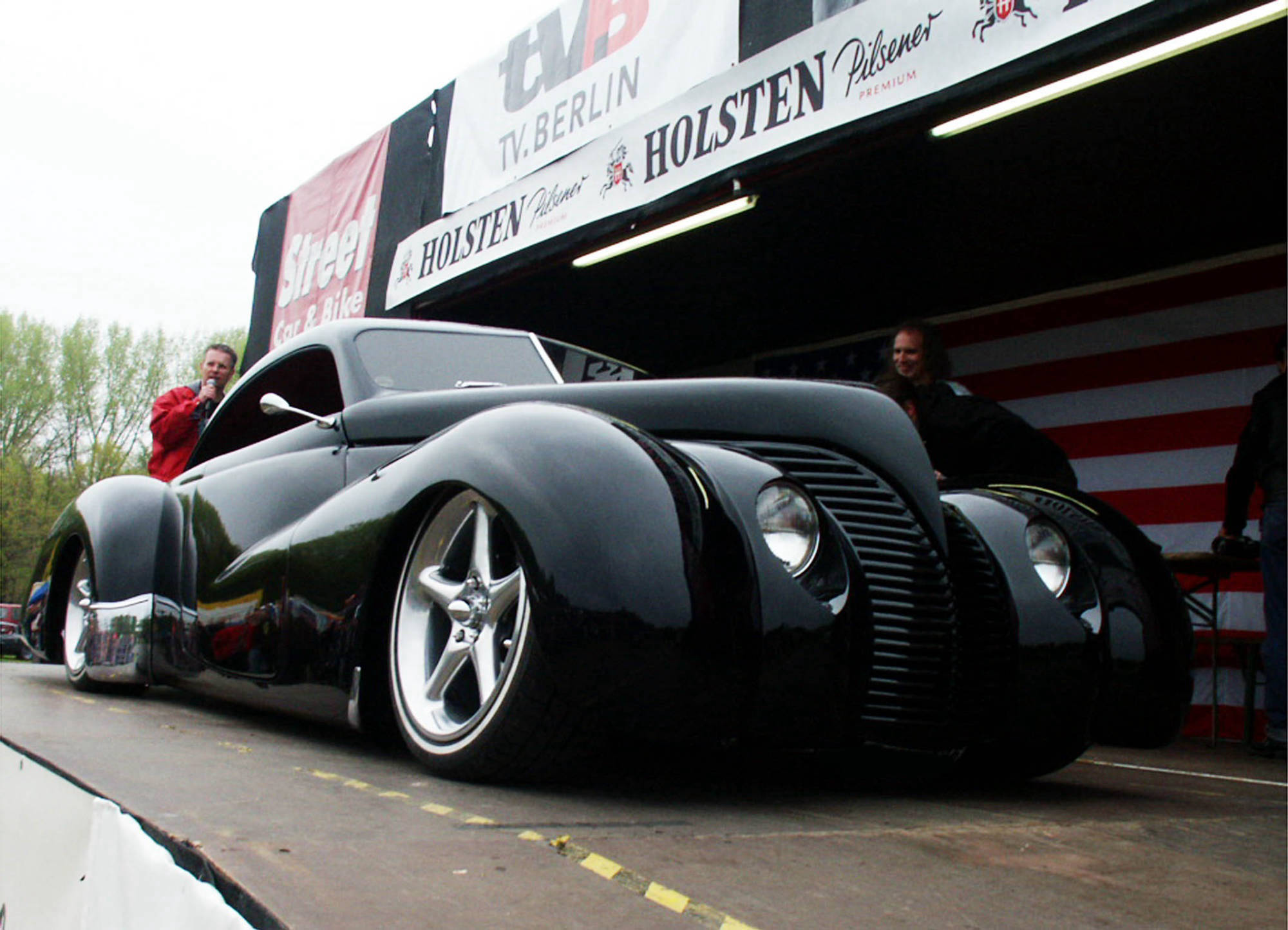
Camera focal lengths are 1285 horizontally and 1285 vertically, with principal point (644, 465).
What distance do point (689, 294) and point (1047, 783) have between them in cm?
649

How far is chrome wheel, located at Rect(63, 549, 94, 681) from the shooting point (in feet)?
15.7

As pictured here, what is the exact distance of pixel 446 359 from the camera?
405 centimetres

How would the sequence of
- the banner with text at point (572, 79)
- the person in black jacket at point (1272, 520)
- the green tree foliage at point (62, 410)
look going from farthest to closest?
the green tree foliage at point (62, 410)
the banner with text at point (572, 79)
the person in black jacket at point (1272, 520)

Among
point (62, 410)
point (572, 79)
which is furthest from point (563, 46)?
point (62, 410)

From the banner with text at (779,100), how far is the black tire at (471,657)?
10.0 ft

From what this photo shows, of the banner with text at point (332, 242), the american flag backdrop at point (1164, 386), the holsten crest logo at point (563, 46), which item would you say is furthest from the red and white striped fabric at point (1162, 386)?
the banner with text at point (332, 242)

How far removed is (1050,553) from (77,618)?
12.6ft

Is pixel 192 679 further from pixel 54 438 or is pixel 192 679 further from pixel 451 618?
pixel 54 438

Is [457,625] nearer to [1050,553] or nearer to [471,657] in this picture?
[471,657]

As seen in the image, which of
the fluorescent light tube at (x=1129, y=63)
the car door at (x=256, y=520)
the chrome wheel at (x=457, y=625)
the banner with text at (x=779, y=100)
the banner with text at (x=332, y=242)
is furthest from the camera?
the banner with text at (x=332, y=242)

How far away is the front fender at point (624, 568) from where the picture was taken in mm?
A: 2287

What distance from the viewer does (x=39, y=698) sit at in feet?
13.8

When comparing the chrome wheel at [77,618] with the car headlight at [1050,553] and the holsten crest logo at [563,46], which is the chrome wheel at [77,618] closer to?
the car headlight at [1050,553]

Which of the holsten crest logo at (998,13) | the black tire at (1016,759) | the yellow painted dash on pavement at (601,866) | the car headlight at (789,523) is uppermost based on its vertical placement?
the holsten crest logo at (998,13)
